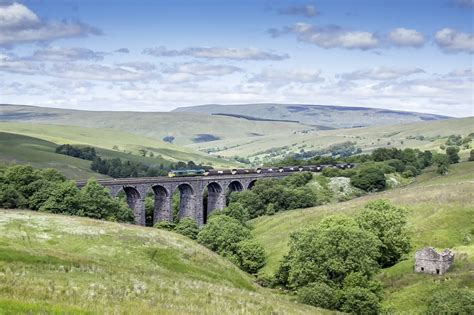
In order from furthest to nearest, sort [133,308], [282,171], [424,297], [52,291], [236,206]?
[282,171], [236,206], [424,297], [52,291], [133,308]

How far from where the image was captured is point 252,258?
85.9 m

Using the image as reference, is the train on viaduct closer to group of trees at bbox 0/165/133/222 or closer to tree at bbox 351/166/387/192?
group of trees at bbox 0/165/133/222

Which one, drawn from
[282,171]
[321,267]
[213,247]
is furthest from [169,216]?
[321,267]

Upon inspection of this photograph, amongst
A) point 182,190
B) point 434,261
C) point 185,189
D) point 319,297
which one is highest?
point 434,261

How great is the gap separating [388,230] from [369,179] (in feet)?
Result: 264

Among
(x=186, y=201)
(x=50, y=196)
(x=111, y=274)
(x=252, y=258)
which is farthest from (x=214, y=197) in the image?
(x=111, y=274)

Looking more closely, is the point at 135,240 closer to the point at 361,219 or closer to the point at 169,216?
the point at 361,219

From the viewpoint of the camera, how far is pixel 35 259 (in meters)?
43.9

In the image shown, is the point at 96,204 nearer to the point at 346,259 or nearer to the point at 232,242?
the point at 232,242

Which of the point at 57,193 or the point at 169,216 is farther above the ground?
the point at 57,193

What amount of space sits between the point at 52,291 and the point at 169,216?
10453 centimetres

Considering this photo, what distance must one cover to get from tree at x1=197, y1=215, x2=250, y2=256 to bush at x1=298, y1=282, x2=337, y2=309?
34.8 m

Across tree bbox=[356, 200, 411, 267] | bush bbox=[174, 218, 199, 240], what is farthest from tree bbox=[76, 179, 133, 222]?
tree bbox=[356, 200, 411, 267]

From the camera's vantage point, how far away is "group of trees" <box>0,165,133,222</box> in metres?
94.1
